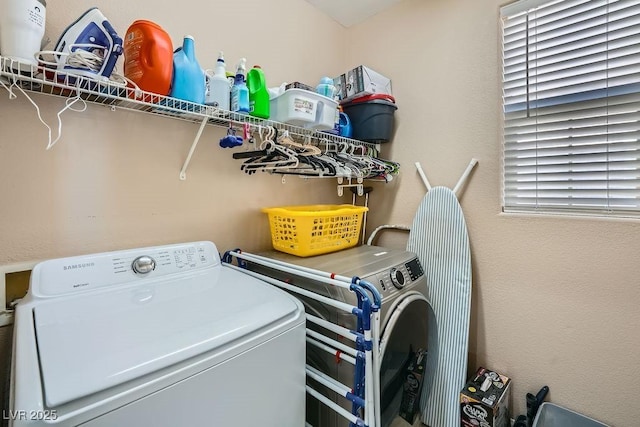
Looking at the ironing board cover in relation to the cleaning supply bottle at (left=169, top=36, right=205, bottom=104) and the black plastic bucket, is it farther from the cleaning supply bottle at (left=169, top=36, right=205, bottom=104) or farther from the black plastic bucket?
the cleaning supply bottle at (left=169, top=36, right=205, bottom=104)

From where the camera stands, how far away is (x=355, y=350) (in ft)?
3.46

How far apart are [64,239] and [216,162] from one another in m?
0.74

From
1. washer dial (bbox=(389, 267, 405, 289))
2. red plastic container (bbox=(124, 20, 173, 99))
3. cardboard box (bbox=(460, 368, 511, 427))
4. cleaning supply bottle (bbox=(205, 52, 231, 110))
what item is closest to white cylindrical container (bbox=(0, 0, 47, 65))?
Answer: red plastic container (bbox=(124, 20, 173, 99))

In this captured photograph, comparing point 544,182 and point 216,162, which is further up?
point 216,162

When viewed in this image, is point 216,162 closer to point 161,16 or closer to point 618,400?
point 161,16

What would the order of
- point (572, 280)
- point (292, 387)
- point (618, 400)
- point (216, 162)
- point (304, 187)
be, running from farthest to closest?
point (304, 187)
point (216, 162)
point (572, 280)
point (618, 400)
point (292, 387)

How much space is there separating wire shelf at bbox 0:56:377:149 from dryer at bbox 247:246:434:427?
761 mm

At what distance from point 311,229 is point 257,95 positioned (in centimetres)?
73

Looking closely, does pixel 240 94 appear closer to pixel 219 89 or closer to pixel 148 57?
pixel 219 89

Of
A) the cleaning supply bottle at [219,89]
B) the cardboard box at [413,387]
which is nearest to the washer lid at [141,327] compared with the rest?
the cleaning supply bottle at [219,89]

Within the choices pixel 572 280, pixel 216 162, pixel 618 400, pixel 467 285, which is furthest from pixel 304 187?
pixel 618 400

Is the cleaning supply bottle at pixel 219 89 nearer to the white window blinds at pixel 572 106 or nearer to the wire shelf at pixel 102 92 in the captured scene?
the wire shelf at pixel 102 92

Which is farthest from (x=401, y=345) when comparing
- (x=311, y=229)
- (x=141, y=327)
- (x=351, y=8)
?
(x=351, y=8)

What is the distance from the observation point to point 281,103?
4.99 feet
